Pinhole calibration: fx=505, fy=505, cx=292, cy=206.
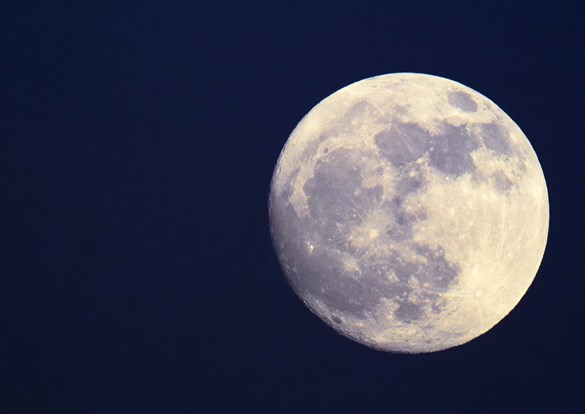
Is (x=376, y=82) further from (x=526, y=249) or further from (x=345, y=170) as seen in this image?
(x=526, y=249)

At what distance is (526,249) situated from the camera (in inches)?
127

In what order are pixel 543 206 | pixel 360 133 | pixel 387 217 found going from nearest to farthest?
pixel 387 217 → pixel 360 133 → pixel 543 206

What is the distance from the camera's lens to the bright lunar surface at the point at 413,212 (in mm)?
2928

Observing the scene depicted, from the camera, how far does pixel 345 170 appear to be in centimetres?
306

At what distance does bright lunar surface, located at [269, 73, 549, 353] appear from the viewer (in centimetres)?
293

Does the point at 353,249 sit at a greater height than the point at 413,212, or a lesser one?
lesser

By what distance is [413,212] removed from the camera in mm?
2914

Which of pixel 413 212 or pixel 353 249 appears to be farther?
pixel 353 249

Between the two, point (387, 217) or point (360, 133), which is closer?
point (387, 217)

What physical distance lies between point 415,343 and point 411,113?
1558mm

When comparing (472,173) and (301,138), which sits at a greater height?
(301,138)

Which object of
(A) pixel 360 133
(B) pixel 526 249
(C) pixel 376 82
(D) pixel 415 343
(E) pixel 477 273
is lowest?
(D) pixel 415 343

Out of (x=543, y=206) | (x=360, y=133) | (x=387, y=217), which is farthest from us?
(x=543, y=206)

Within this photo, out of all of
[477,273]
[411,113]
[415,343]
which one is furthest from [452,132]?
[415,343]
